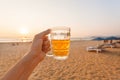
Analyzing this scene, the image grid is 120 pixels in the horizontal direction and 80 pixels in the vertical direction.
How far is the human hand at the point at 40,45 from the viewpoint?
1021 mm

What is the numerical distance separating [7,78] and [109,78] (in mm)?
7406

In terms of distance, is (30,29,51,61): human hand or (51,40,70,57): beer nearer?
(30,29,51,61): human hand

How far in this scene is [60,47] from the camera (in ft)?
4.13

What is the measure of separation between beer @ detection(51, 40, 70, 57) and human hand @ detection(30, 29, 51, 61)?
8cm

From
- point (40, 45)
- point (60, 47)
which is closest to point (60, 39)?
point (60, 47)

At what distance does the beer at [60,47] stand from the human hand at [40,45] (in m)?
0.08

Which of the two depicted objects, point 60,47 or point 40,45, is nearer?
point 40,45

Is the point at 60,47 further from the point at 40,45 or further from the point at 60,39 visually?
the point at 40,45

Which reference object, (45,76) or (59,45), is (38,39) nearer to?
(59,45)

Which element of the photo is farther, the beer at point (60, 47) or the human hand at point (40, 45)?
the beer at point (60, 47)

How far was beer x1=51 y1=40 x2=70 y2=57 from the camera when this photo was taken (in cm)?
125

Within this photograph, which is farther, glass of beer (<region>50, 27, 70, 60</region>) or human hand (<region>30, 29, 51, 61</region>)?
glass of beer (<region>50, 27, 70, 60</region>)

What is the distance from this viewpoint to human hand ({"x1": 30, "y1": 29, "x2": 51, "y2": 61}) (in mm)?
1021

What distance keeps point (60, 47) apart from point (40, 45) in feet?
0.69
